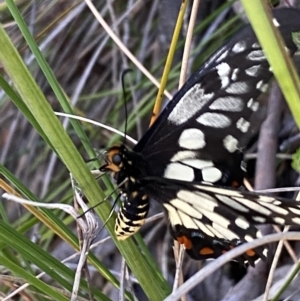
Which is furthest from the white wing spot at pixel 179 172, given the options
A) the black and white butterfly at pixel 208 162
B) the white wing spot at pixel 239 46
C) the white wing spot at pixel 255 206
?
the white wing spot at pixel 239 46

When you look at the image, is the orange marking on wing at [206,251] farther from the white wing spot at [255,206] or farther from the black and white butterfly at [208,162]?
the white wing spot at [255,206]

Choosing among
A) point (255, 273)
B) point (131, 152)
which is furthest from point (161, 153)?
point (255, 273)

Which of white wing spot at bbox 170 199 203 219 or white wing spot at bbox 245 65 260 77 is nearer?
white wing spot at bbox 245 65 260 77

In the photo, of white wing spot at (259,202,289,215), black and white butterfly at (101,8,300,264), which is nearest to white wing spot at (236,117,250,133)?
black and white butterfly at (101,8,300,264)

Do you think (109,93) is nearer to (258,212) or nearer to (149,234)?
(149,234)

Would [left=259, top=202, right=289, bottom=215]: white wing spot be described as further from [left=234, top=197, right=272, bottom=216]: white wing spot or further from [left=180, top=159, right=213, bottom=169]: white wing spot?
[left=180, top=159, right=213, bottom=169]: white wing spot

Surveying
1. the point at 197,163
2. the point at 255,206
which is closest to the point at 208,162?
the point at 197,163

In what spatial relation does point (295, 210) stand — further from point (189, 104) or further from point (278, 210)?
point (189, 104)
